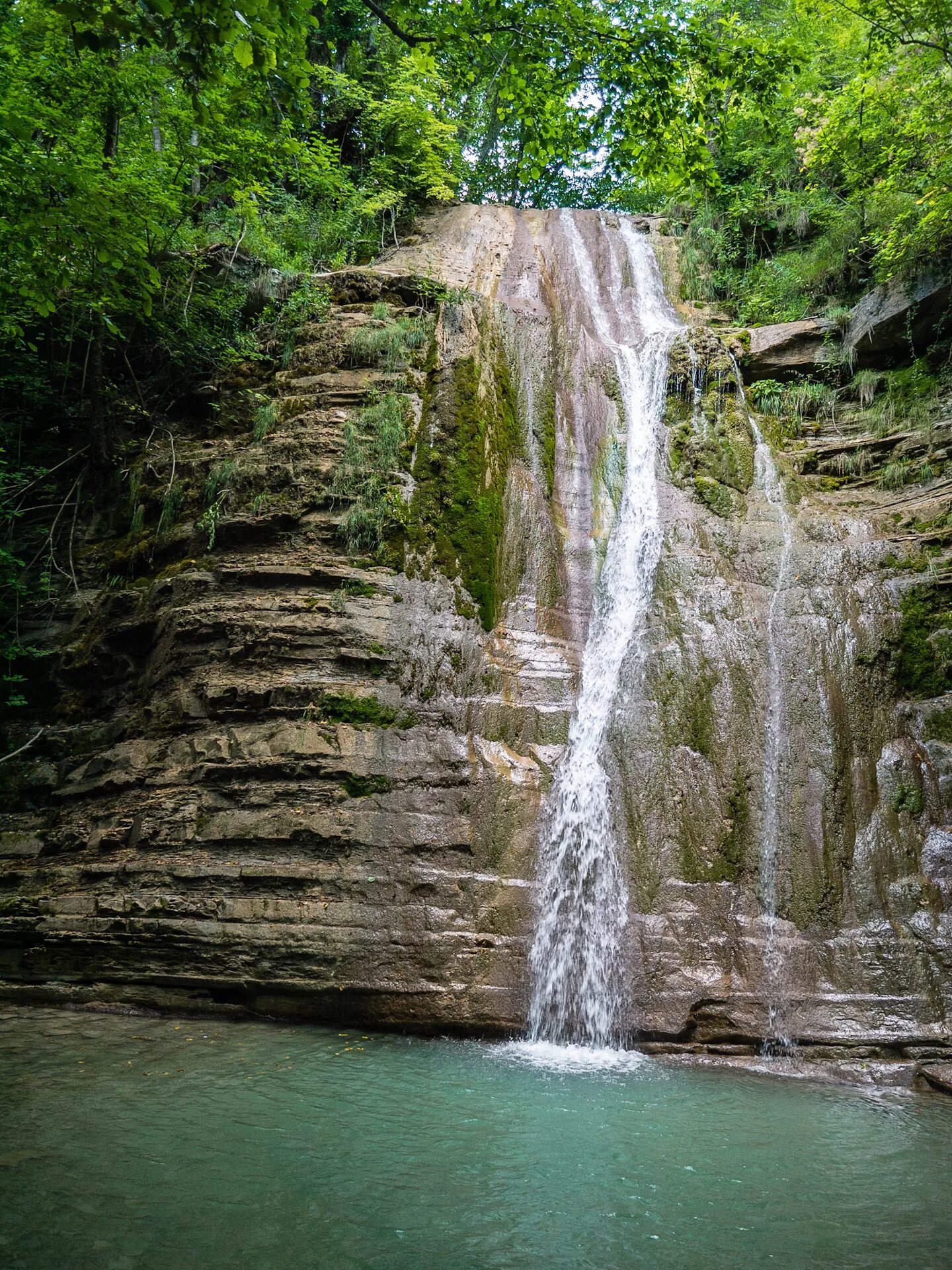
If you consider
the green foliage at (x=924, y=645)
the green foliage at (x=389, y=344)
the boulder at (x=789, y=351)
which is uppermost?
the boulder at (x=789, y=351)

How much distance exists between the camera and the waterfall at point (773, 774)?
6852 millimetres

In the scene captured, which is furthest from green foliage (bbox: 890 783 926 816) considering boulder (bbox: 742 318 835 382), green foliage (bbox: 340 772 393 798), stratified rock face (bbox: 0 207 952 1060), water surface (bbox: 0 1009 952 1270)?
boulder (bbox: 742 318 835 382)

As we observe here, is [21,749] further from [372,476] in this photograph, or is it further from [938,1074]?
[938,1074]

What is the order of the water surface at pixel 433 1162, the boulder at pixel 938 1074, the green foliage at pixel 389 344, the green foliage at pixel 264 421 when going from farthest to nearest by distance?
1. the green foliage at pixel 389 344
2. the green foliage at pixel 264 421
3. the boulder at pixel 938 1074
4. the water surface at pixel 433 1162

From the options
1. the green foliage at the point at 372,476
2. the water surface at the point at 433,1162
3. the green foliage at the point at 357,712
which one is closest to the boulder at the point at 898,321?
the green foliage at the point at 372,476

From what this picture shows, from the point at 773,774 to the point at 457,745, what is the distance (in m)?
3.19

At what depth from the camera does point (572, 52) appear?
5.76 metres

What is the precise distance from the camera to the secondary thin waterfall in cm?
703

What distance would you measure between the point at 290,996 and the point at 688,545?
21.7ft

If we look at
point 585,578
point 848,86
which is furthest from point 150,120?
point 848,86

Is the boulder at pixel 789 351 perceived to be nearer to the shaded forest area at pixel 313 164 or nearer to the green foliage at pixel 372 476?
the shaded forest area at pixel 313 164

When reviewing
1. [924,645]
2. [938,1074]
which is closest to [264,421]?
[924,645]

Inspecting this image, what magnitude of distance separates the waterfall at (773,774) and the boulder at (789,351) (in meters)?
2.42

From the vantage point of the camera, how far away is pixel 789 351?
40.7 ft
